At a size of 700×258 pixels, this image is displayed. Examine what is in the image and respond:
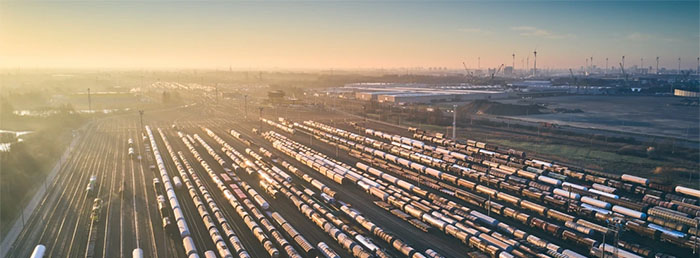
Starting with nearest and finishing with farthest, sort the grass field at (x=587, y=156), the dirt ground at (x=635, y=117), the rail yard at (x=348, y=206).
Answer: the rail yard at (x=348, y=206)
the grass field at (x=587, y=156)
the dirt ground at (x=635, y=117)

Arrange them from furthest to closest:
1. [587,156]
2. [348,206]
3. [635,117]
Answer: [635,117], [587,156], [348,206]

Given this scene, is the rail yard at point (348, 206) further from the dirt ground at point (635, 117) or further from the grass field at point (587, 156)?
the dirt ground at point (635, 117)

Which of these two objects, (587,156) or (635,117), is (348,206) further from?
(635,117)

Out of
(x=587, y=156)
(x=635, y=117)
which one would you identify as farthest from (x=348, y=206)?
(x=635, y=117)

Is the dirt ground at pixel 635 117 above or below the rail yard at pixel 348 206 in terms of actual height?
above

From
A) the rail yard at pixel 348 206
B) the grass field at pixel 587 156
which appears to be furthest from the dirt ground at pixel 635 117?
the rail yard at pixel 348 206

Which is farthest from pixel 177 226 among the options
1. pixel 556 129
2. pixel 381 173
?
pixel 556 129

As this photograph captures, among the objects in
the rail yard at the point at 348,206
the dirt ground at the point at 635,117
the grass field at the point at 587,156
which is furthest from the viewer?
the dirt ground at the point at 635,117

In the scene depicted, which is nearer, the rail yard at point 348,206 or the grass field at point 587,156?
the rail yard at point 348,206
